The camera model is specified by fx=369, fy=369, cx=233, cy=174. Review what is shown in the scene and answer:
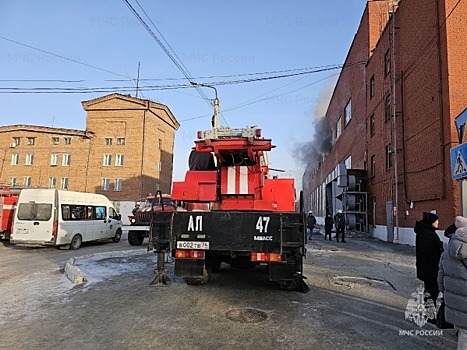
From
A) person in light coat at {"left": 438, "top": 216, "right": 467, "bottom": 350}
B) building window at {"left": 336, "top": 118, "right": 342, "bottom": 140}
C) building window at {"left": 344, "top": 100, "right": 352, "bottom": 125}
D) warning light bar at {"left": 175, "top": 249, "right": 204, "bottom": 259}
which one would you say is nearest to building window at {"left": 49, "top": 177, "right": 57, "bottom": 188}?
building window at {"left": 336, "top": 118, "right": 342, "bottom": 140}

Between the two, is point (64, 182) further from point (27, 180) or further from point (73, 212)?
point (73, 212)

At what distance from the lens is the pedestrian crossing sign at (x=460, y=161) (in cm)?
632

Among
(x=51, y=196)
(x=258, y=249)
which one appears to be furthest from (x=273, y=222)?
(x=51, y=196)

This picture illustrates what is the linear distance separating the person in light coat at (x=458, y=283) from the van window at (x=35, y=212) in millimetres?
13723

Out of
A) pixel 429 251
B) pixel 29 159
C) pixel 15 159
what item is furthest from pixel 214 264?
pixel 15 159

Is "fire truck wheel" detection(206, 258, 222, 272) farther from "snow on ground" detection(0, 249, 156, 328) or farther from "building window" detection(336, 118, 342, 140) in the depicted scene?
"building window" detection(336, 118, 342, 140)

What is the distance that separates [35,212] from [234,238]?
10.7 metres

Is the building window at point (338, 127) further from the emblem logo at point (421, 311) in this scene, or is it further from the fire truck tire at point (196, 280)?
the emblem logo at point (421, 311)

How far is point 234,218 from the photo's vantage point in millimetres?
6488

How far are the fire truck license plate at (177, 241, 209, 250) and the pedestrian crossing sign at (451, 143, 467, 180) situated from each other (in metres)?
4.64

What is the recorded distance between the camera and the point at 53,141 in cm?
4438

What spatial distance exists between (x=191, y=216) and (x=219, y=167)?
4.36 feet

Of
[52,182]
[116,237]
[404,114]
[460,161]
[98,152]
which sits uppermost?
[98,152]

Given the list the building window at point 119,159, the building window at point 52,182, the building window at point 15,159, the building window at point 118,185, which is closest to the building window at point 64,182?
the building window at point 52,182
